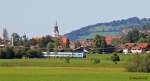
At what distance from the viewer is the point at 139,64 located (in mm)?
97188

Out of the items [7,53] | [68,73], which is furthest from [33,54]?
[68,73]

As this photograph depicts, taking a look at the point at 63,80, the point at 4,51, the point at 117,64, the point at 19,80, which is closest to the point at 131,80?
the point at 63,80

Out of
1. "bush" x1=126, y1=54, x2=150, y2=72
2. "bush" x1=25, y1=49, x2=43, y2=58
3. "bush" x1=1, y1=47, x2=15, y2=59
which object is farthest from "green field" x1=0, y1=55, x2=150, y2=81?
"bush" x1=25, y1=49, x2=43, y2=58

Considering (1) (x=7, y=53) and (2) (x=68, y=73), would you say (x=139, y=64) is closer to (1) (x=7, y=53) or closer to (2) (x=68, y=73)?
(2) (x=68, y=73)

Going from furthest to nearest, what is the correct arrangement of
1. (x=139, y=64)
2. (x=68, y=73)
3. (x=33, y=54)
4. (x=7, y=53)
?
(x=33, y=54)
(x=7, y=53)
(x=139, y=64)
(x=68, y=73)

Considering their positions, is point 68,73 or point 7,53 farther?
point 7,53

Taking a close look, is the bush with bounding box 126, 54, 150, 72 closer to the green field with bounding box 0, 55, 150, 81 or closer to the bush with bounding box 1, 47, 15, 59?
the green field with bounding box 0, 55, 150, 81

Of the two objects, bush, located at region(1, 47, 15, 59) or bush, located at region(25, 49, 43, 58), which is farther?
bush, located at region(25, 49, 43, 58)

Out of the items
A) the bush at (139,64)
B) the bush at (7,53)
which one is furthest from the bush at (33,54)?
the bush at (139,64)

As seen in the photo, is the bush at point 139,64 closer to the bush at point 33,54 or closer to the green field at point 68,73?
the green field at point 68,73

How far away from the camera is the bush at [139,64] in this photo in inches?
3802

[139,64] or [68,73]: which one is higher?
[139,64]

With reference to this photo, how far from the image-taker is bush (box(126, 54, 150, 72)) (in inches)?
3802

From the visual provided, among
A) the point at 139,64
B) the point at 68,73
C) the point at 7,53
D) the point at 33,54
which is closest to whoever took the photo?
the point at 68,73
